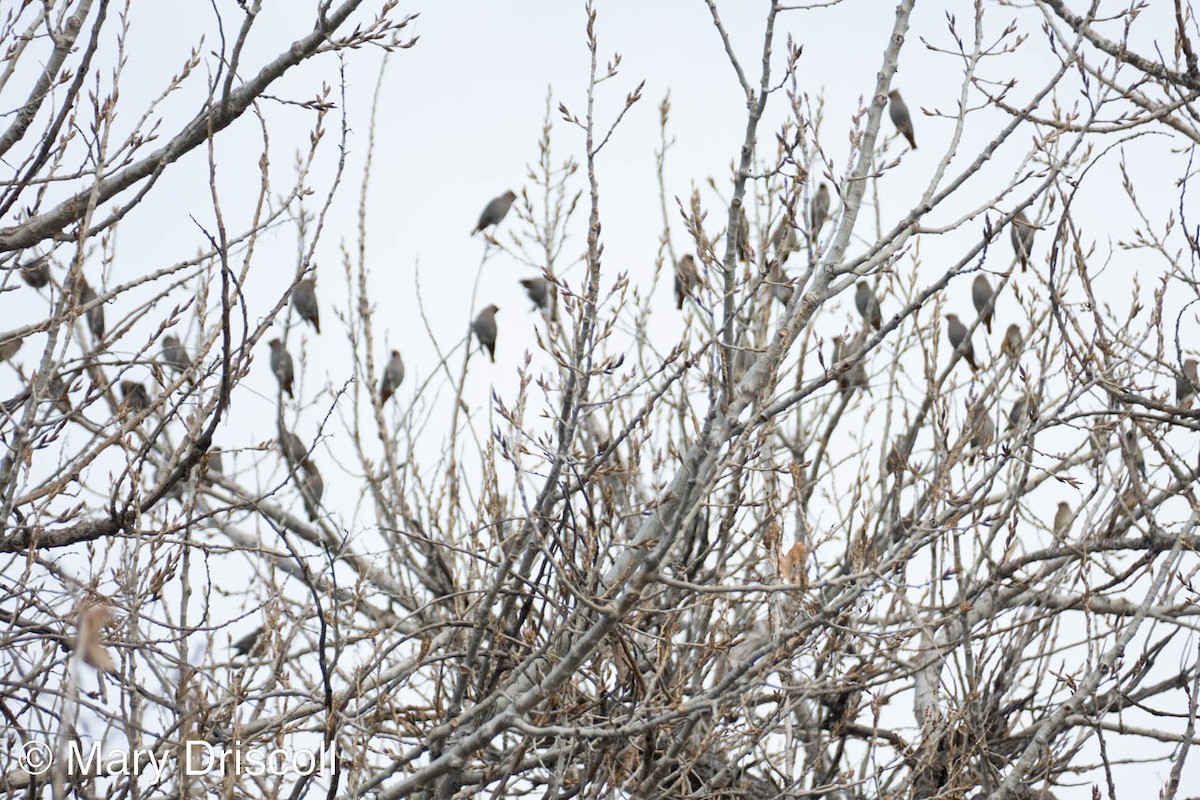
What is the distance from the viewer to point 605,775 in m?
4.27

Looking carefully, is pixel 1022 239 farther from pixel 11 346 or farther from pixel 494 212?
pixel 494 212

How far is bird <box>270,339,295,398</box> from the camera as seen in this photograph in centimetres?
756

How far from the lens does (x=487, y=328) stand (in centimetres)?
Result: 1113

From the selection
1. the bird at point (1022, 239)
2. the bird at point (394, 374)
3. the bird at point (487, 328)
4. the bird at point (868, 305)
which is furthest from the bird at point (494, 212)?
the bird at point (1022, 239)

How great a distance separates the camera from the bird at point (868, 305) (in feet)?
29.0

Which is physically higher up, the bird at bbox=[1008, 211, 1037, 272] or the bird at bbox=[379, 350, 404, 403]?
the bird at bbox=[379, 350, 404, 403]

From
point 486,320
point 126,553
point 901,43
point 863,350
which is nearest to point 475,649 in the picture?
point 126,553

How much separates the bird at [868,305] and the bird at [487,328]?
2.99m

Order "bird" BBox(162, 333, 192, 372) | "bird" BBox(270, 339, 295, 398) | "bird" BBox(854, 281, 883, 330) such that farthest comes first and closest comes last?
"bird" BBox(854, 281, 883, 330) < "bird" BBox(270, 339, 295, 398) < "bird" BBox(162, 333, 192, 372)

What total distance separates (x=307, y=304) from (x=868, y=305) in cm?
438

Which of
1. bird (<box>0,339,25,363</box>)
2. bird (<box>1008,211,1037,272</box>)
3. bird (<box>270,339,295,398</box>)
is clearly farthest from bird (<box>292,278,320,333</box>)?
bird (<box>1008,211,1037,272</box>)

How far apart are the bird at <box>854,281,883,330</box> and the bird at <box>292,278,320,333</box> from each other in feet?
13.7

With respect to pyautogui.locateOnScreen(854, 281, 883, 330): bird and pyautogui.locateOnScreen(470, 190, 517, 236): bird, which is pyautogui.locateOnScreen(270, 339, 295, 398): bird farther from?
pyautogui.locateOnScreen(854, 281, 883, 330): bird

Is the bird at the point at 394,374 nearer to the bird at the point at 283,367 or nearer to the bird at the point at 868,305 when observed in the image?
the bird at the point at 283,367
